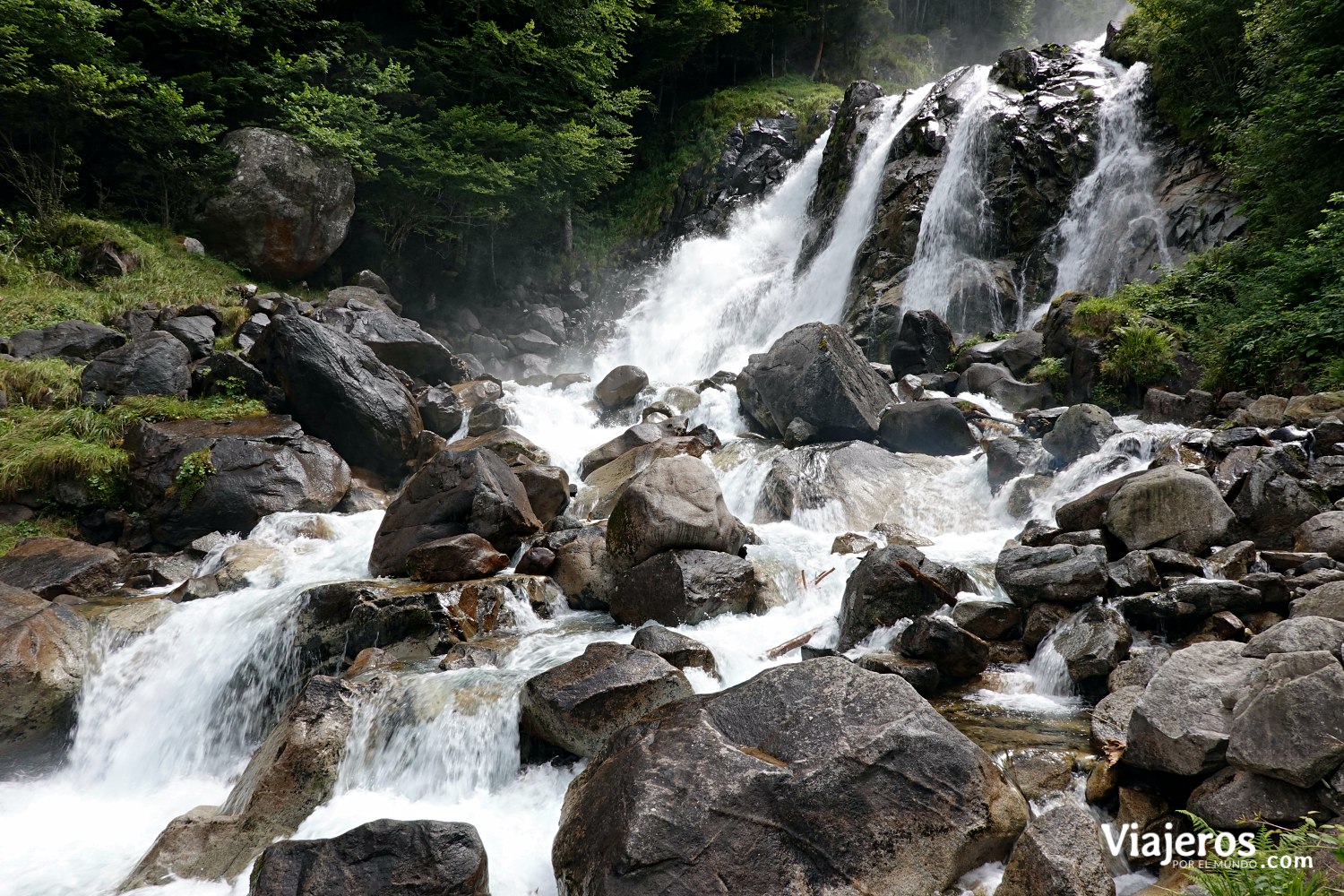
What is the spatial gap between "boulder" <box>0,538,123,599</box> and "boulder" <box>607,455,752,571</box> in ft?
21.2

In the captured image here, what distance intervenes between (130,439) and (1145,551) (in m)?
13.2

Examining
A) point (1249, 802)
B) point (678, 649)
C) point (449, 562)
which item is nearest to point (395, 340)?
point (449, 562)

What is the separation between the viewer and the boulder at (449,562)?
8391mm

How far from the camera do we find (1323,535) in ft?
19.8

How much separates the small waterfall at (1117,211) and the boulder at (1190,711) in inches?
557

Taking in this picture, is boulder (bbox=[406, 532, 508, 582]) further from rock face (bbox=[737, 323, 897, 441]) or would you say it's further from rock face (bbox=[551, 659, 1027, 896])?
rock face (bbox=[737, 323, 897, 441])

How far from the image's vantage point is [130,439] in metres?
10.4

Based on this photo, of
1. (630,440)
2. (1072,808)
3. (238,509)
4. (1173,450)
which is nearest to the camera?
(1072,808)

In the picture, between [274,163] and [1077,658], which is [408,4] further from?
[1077,658]

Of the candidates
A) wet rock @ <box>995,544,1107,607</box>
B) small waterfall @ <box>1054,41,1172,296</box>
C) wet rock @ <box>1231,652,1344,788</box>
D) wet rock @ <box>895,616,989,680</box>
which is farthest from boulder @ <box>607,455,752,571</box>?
small waterfall @ <box>1054,41,1172,296</box>

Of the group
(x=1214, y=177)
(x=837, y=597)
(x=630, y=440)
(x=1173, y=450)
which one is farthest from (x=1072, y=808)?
(x=1214, y=177)

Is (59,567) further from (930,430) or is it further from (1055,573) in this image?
(930,430)

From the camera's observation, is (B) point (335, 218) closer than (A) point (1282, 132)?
No

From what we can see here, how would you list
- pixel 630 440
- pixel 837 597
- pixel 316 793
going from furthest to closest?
pixel 630 440
pixel 837 597
pixel 316 793
